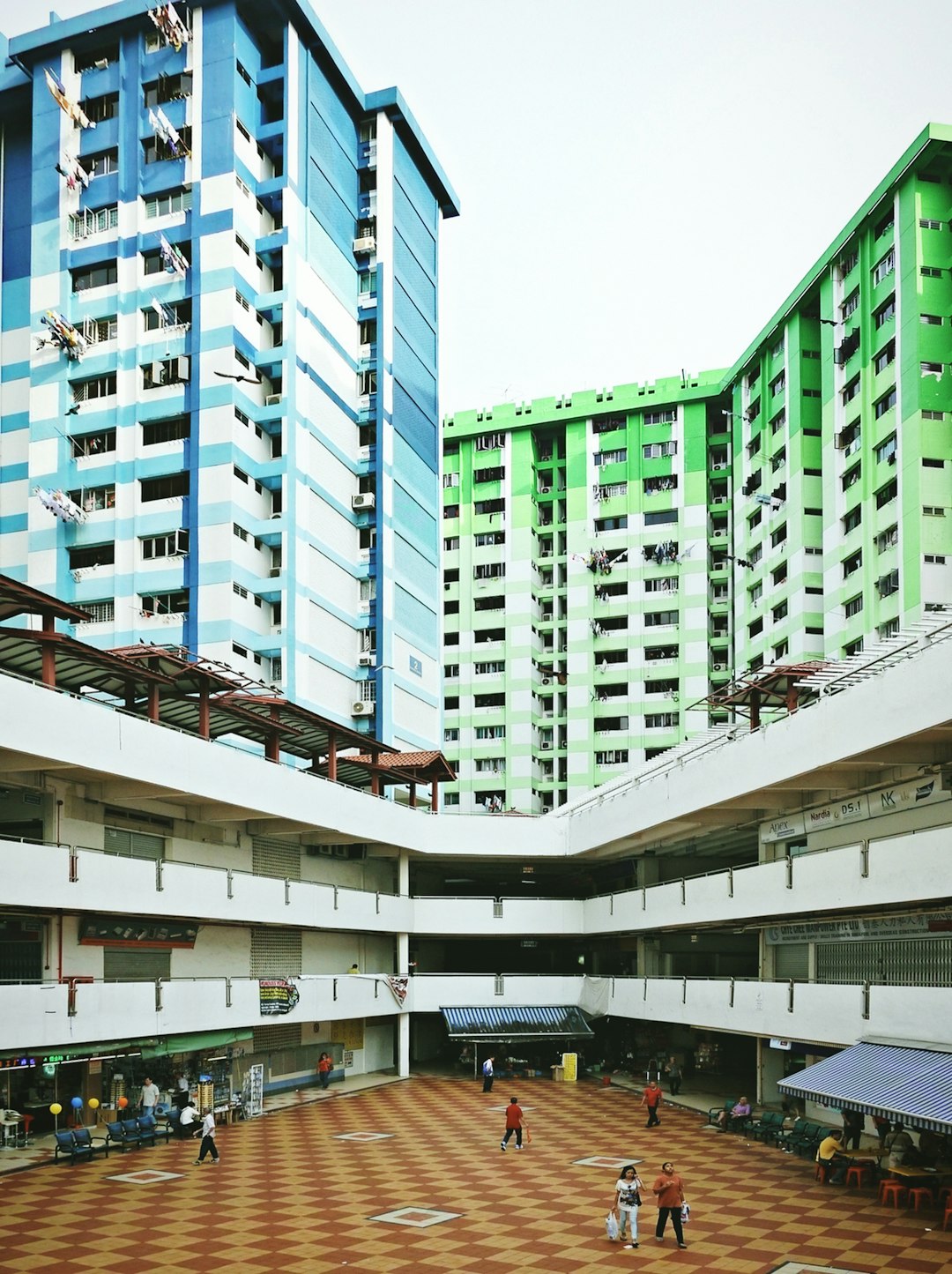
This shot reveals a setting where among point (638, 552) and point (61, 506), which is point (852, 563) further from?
point (61, 506)

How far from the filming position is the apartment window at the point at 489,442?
3514 inches

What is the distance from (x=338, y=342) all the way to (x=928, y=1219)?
45383 millimetres

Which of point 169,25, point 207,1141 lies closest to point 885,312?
point 169,25

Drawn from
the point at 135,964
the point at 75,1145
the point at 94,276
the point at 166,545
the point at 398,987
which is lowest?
the point at 75,1145

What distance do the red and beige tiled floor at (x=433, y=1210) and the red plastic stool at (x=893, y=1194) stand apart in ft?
0.86

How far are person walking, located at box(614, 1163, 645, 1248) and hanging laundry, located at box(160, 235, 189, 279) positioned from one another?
41.7m

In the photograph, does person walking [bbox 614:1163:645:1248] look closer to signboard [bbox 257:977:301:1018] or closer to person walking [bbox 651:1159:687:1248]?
person walking [bbox 651:1159:687:1248]

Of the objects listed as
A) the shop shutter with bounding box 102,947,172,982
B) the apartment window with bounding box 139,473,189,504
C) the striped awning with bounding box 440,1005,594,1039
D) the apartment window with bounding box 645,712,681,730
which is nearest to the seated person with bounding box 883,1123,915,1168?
Answer: the shop shutter with bounding box 102,947,172,982

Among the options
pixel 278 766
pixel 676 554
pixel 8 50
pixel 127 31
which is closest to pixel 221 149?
pixel 127 31

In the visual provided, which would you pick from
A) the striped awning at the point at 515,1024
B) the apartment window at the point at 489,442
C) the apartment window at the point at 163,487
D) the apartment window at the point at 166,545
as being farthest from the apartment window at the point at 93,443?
the apartment window at the point at 489,442

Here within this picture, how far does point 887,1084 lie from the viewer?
82.8 feet

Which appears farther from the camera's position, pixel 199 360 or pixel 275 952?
pixel 199 360

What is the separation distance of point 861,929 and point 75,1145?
19486mm

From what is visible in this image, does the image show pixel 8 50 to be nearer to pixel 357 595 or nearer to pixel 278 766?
pixel 357 595
